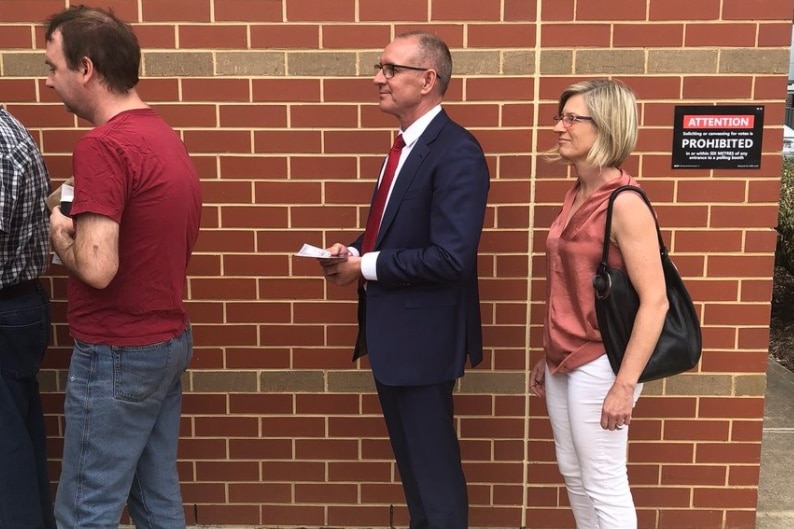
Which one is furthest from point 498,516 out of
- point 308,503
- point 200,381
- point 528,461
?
point 200,381

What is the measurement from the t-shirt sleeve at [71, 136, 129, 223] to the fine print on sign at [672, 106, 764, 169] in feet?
7.20


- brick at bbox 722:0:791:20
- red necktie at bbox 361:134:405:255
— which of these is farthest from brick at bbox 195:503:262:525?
brick at bbox 722:0:791:20

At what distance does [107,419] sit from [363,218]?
4.63ft

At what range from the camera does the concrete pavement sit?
3562 mm

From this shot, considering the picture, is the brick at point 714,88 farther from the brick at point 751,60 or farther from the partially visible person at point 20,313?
the partially visible person at point 20,313

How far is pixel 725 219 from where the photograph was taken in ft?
10.5

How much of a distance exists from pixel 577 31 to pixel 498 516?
2.13 m

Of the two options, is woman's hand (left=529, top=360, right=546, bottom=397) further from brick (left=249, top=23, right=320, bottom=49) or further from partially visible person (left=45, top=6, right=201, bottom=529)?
brick (left=249, top=23, right=320, bottom=49)

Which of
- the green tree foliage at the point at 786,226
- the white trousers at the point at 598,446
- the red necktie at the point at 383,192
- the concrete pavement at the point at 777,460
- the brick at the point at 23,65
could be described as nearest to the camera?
the white trousers at the point at 598,446

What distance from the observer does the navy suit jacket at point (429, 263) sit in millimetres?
2416

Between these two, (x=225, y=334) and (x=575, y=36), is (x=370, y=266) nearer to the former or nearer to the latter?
(x=225, y=334)

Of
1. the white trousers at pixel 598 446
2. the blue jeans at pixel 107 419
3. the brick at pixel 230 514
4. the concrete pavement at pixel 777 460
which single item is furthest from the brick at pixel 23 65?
the concrete pavement at pixel 777 460

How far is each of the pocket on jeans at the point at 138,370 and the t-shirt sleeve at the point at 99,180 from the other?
1.34 feet

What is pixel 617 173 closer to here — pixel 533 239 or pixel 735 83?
pixel 533 239
